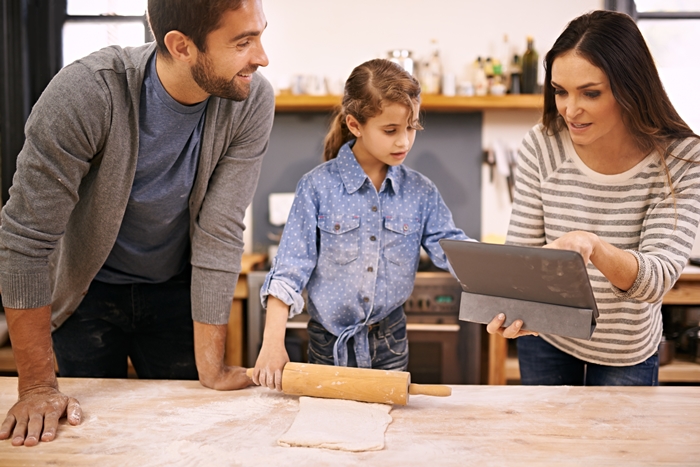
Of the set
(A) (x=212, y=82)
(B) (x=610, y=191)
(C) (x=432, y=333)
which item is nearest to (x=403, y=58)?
(C) (x=432, y=333)

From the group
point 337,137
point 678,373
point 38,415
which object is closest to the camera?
point 38,415

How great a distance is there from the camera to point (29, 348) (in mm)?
1206

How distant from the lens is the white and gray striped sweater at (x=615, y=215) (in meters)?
1.29

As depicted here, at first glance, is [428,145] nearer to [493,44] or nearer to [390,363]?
[493,44]

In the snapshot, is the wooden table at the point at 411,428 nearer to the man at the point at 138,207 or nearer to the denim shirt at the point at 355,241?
the man at the point at 138,207

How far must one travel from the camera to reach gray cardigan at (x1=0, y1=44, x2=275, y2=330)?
118 cm

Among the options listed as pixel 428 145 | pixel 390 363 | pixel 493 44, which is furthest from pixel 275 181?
pixel 390 363

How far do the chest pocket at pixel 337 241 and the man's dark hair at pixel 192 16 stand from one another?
1.75 ft

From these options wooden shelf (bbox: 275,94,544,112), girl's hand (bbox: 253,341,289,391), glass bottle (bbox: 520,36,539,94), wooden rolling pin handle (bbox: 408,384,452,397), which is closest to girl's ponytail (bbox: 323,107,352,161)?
girl's hand (bbox: 253,341,289,391)

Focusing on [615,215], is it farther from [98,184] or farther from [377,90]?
[98,184]

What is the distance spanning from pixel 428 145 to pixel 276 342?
6.96 ft

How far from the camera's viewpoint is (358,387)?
123 centimetres

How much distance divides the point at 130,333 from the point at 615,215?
1226 millimetres

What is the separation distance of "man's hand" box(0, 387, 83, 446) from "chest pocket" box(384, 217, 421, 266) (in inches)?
31.5
